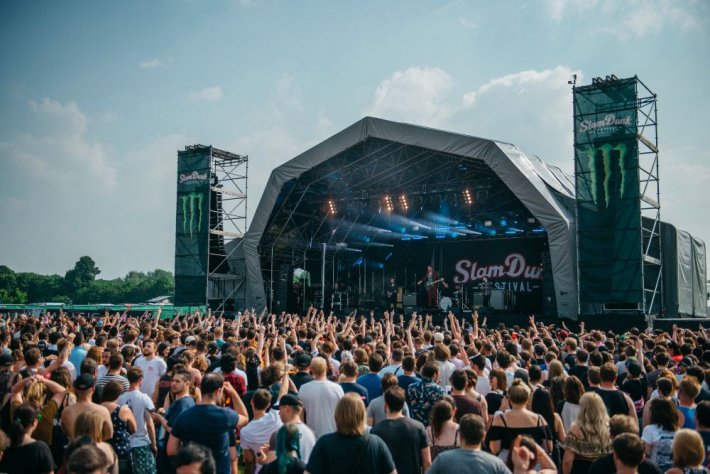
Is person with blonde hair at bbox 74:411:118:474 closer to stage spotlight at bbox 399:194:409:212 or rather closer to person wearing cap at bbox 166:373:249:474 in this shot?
person wearing cap at bbox 166:373:249:474

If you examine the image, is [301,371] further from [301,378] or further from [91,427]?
[91,427]

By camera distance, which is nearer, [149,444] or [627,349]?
[149,444]

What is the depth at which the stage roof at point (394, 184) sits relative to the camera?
18.2 metres

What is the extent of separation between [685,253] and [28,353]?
22.7 meters

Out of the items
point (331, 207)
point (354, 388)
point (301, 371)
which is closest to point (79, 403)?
point (301, 371)

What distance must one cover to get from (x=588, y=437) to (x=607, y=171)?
15.5 m

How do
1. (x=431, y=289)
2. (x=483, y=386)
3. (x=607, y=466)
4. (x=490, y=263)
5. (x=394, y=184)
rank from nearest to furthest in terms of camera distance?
(x=607, y=466) → (x=483, y=386) → (x=394, y=184) → (x=431, y=289) → (x=490, y=263)

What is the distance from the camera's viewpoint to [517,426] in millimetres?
4324

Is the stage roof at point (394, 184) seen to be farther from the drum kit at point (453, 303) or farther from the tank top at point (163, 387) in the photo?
the tank top at point (163, 387)

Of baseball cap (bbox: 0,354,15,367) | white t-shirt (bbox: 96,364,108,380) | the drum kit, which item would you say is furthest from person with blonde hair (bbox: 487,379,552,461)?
Answer: the drum kit

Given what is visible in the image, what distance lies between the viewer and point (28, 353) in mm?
5629

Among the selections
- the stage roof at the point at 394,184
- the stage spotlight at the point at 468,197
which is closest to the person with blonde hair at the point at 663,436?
the stage roof at the point at 394,184

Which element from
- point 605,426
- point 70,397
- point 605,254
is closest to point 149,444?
point 70,397

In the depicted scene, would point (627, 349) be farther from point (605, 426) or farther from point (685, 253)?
point (685, 253)
